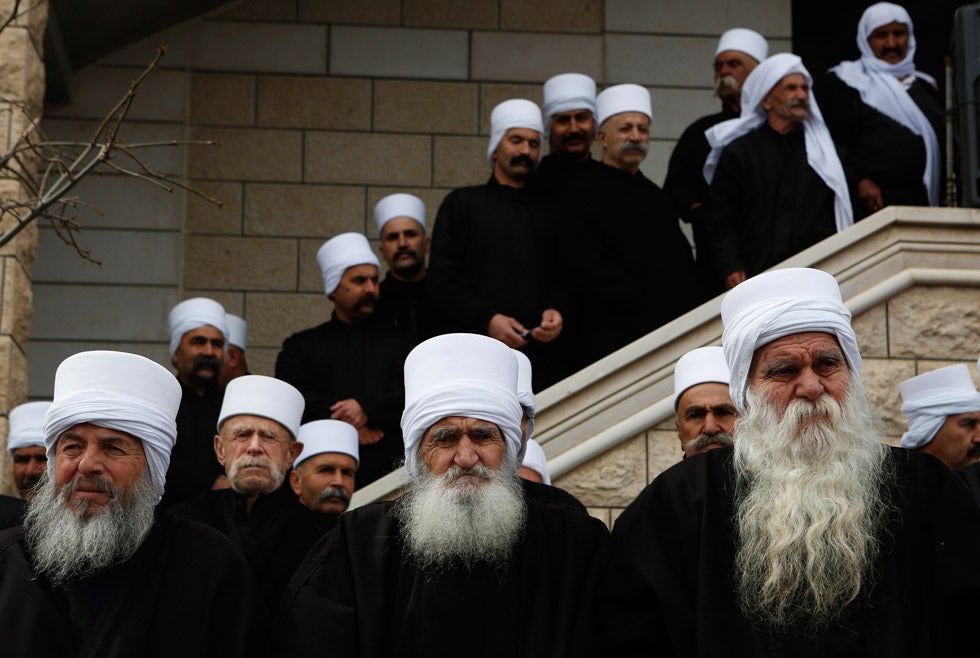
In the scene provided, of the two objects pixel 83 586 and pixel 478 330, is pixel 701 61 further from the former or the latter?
pixel 83 586

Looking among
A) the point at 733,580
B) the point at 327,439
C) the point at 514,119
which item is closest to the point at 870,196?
the point at 514,119

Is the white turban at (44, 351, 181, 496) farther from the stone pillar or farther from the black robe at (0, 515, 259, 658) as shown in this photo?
the stone pillar

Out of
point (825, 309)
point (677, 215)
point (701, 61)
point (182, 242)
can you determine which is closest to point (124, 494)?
point (825, 309)

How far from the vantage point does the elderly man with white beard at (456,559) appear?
509 cm

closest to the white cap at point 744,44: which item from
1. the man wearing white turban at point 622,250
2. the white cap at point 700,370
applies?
the man wearing white turban at point 622,250

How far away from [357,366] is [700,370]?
7.53 ft

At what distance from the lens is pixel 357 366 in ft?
28.6

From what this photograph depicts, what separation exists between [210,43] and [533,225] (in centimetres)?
428

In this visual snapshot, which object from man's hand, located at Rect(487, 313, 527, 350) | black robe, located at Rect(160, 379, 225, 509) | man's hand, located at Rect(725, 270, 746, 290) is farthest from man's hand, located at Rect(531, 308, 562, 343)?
black robe, located at Rect(160, 379, 225, 509)

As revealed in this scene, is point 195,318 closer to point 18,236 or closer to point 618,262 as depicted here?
point 18,236

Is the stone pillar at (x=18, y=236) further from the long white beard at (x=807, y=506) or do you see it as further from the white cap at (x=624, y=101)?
the long white beard at (x=807, y=506)

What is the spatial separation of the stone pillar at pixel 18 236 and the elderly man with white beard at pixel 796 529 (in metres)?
4.20

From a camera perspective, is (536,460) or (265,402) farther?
(265,402)

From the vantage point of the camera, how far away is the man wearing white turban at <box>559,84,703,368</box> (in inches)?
346
